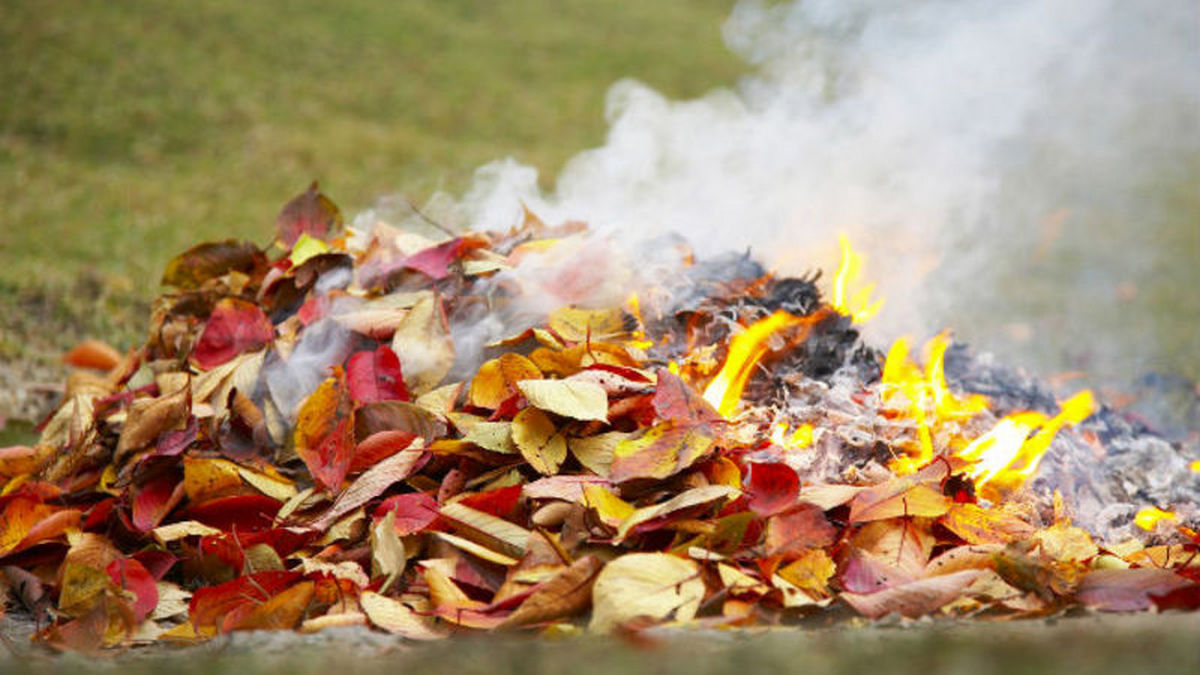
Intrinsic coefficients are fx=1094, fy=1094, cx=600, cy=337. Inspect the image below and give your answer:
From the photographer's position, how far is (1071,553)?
166 centimetres

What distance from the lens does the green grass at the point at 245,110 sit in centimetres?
435

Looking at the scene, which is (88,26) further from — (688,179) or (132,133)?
(688,179)

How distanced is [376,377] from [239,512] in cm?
34

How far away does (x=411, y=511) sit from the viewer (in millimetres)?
1720

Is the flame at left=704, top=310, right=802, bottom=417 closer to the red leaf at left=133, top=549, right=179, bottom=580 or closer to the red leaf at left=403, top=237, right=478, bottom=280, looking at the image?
the red leaf at left=403, top=237, right=478, bottom=280

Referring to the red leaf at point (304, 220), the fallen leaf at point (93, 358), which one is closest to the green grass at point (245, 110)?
the fallen leaf at point (93, 358)

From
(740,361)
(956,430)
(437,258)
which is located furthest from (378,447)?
(956,430)

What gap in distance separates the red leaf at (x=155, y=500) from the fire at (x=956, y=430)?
50.0 inches

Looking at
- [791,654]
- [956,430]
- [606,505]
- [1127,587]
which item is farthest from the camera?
[956,430]

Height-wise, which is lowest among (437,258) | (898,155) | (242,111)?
(437,258)

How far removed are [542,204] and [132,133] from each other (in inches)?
147

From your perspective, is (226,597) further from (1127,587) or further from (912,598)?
(1127,587)

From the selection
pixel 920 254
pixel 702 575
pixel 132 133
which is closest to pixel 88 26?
pixel 132 133

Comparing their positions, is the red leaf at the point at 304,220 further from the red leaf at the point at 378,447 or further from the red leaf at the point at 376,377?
the red leaf at the point at 378,447
